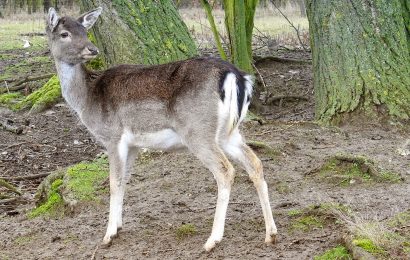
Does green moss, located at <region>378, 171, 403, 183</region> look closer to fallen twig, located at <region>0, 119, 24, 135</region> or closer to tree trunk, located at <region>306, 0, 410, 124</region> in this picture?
tree trunk, located at <region>306, 0, 410, 124</region>

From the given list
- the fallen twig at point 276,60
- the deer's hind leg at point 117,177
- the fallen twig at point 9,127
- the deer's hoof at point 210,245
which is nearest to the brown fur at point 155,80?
the deer's hind leg at point 117,177

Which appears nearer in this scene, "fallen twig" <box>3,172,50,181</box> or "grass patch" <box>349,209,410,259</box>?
"grass patch" <box>349,209,410,259</box>

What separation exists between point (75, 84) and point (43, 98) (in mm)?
4467

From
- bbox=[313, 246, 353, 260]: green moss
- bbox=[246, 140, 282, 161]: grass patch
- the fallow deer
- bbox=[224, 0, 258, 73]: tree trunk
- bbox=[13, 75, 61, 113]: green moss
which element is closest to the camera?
bbox=[313, 246, 353, 260]: green moss

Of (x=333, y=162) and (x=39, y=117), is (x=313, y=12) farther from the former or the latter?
(x=39, y=117)

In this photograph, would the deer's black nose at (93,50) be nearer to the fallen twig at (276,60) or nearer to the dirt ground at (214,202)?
the dirt ground at (214,202)

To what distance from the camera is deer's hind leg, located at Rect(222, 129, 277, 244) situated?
5199 mm

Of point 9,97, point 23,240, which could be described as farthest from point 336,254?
point 9,97

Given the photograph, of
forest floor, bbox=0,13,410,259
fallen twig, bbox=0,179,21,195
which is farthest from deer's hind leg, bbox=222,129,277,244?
fallen twig, bbox=0,179,21,195

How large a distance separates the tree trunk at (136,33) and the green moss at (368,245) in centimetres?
374

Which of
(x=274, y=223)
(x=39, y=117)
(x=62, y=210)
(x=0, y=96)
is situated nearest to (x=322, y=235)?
(x=274, y=223)

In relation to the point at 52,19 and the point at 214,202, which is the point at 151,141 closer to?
the point at 214,202

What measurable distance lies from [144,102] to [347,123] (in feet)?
10.3

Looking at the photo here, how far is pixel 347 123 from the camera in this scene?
8.16m
